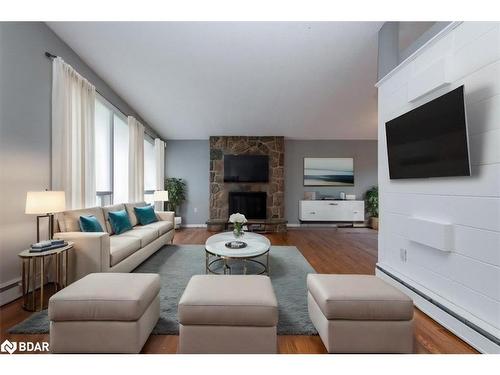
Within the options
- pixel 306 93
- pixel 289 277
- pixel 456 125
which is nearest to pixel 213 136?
pixel 306 93

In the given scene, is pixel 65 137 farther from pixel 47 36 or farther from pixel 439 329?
pixel 439 329

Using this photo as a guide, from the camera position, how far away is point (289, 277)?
273cm

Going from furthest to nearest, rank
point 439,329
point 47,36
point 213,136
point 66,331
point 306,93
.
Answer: point 213,136
point 306,93
point 47,36
point 439,329
point 66,331

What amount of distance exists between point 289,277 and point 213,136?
14.7 ft

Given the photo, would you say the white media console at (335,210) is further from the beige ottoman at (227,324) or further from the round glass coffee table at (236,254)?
the beige ottoman at (227,324)

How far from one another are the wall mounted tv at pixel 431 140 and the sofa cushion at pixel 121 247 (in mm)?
3092

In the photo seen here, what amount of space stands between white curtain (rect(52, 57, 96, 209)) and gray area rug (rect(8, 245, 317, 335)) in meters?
1.34

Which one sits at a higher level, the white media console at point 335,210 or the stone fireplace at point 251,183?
the stone fireplace at point 251,183

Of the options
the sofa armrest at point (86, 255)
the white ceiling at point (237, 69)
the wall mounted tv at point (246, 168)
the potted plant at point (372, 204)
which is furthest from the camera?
the potted plant at point (372, 204)

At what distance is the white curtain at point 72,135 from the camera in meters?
2.68

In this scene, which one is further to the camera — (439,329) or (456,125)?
(439,329)

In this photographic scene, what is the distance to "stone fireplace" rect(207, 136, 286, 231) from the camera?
6156mm

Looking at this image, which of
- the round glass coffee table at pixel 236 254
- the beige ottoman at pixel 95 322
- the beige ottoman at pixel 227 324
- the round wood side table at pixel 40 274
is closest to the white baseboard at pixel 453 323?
the beige ottoman at pixel 227 324

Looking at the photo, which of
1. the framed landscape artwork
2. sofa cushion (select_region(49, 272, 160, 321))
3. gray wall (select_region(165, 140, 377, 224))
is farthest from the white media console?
sofa cushion (select_region(49, 272, 160, 321))
